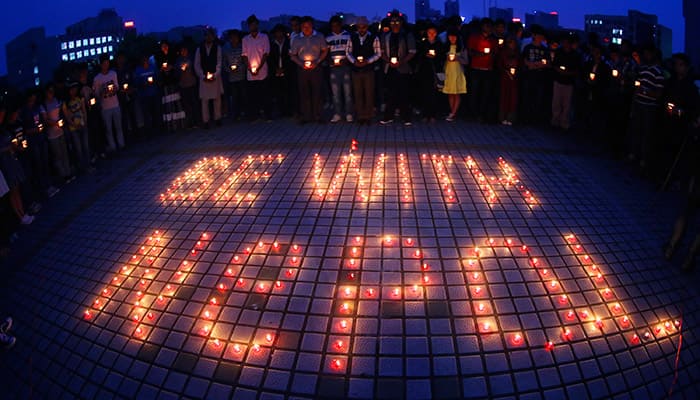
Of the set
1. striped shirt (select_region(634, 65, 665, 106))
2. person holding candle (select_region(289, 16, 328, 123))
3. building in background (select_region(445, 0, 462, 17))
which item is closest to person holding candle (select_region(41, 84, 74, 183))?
person holding candle (select_region(289, 16, 328, 123))

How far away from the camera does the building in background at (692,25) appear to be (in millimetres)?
13656

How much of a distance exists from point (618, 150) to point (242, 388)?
25.2 ft

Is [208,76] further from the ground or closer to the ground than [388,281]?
further from the ground

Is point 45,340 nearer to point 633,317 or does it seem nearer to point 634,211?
point 633,317

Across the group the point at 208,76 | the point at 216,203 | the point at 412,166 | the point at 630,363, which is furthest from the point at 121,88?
the point at 630,363

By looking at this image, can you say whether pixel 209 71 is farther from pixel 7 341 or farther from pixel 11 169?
pixel 7 341

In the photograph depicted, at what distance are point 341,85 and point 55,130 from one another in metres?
5.35

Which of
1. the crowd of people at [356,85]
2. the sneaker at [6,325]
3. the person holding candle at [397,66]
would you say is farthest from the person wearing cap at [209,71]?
the sneaker at [6,325]

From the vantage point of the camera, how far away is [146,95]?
10414mm

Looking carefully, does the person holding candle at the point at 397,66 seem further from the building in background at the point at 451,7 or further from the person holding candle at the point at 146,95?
the building in background at the point at 451,7

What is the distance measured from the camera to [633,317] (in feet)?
13.5

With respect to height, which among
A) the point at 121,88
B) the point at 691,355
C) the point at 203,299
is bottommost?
the point at 691,355

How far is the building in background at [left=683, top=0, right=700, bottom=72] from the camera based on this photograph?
44.8 feet

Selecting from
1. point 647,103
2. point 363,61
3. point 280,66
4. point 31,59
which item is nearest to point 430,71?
point 363,61
